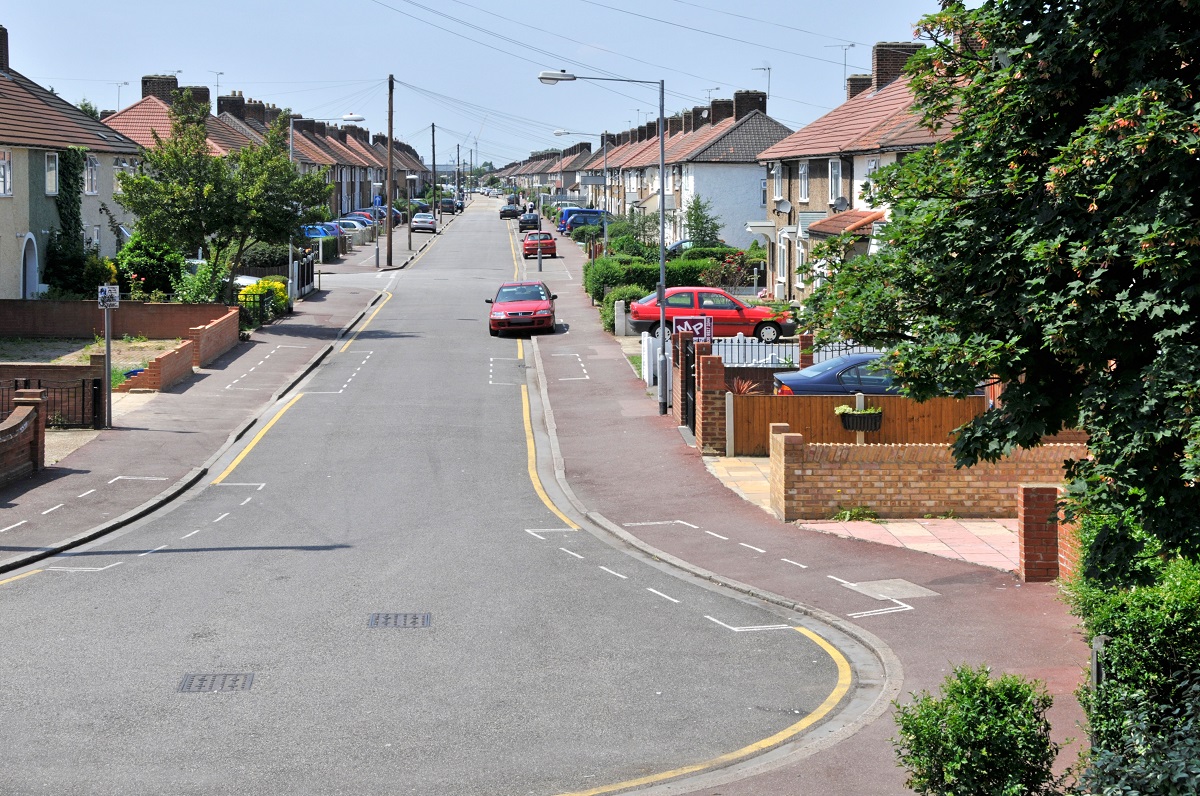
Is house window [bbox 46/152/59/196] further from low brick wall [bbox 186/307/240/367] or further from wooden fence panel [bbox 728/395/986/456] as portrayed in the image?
wooden fence panel [bbox 728/395/986/456]

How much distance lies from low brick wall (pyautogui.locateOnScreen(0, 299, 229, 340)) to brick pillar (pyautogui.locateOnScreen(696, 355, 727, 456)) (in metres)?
20.0

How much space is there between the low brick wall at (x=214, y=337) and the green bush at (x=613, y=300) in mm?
11574

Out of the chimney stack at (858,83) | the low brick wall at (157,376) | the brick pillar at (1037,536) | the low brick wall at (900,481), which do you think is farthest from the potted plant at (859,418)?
the chimney stack at (858,83)

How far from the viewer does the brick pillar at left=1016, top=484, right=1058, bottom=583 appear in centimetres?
1420

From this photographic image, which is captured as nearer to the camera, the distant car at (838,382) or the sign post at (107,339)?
the distant car at (838,382)

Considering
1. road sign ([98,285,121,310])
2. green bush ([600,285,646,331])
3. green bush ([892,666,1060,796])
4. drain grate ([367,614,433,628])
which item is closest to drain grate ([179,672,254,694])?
drain grate ([367,614,433,628])

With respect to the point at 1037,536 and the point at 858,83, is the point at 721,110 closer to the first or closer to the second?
the point at 858,83

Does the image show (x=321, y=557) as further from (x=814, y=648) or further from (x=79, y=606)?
(x=814, y=648)

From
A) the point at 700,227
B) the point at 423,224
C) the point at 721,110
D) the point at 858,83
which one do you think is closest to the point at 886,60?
the point at 858,83

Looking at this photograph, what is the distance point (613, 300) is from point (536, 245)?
28.9m

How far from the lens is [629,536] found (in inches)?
680

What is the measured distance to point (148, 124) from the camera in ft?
204

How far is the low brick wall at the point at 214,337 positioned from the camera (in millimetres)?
33062

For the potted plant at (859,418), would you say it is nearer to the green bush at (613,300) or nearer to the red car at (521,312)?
the green bush at (613,300)
